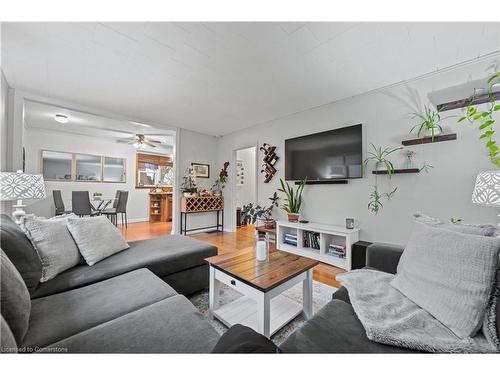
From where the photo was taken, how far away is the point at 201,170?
4.89 m

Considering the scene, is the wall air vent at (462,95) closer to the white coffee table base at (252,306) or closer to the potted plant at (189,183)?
the white coffee table base at (252,306)

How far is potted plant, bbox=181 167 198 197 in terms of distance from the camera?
14.7 ft

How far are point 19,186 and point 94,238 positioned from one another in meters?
0.88

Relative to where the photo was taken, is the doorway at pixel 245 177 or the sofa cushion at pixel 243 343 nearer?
the sofa cushion at pixel 243 343

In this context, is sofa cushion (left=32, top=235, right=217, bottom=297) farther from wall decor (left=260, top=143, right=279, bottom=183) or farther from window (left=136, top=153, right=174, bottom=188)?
window (left=136, top=153, right=174, bottom=188)

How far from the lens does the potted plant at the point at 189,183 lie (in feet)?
14.7

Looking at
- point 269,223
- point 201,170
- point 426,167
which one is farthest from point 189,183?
point 426,167

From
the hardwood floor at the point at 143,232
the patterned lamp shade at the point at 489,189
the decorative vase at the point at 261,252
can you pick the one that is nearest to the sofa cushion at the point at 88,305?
the decorative vase at the point at 261,252

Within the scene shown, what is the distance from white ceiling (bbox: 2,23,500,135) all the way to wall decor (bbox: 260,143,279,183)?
1.06 metres

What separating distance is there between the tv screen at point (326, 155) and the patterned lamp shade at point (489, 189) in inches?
52.3

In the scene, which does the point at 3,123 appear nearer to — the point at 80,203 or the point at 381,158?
the point at 80,203

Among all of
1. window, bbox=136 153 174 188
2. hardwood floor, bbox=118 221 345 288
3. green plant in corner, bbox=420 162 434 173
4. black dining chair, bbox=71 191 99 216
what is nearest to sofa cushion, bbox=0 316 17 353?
hardwood floor, bbox=118 221 345 288
